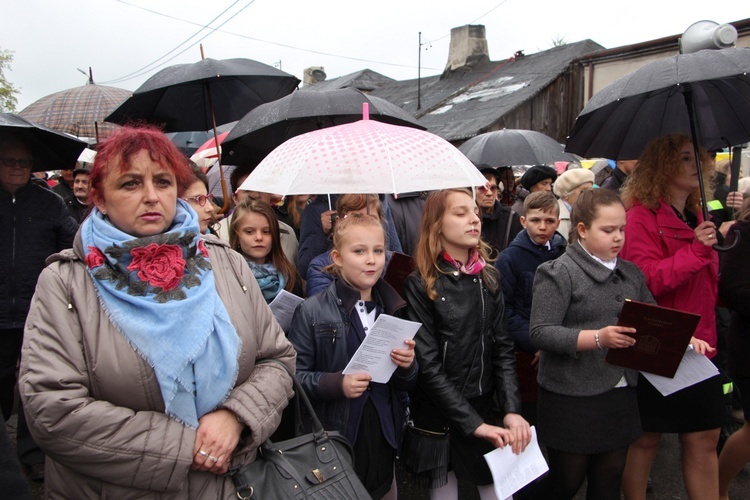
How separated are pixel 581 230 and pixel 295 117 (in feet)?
6.50

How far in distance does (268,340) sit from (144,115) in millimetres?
3546

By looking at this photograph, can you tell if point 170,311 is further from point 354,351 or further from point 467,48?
point 467,48

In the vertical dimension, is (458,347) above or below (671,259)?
Answer: below

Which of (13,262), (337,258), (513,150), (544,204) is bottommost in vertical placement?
(13,262)

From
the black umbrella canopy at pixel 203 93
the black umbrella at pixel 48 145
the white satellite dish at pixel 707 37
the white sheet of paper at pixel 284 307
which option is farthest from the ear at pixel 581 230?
the black umbrella at pixel 48 145

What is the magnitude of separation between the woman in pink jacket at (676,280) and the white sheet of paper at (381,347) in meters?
1.39

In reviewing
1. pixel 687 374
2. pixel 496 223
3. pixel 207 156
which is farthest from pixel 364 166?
pixel 207 156

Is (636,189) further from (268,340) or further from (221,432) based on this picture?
(221,432)

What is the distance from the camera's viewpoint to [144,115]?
15.7ft

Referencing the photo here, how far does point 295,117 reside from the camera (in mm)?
3631

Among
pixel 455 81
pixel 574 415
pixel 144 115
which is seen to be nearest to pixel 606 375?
pixel 574 415

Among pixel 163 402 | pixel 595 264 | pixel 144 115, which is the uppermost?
pixel 144 115

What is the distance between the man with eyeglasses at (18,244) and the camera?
3543 millimetres

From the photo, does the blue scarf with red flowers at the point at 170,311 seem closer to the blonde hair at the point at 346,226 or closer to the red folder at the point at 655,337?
the blonde hair at the point at 346,226
